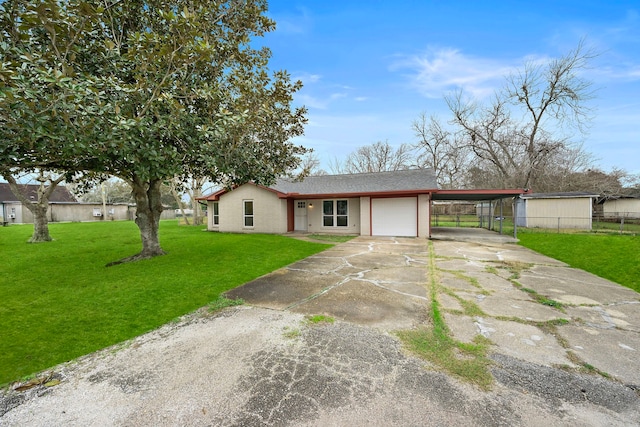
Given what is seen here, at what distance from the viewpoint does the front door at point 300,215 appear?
50.8 ft

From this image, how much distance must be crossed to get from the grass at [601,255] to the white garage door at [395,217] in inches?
174

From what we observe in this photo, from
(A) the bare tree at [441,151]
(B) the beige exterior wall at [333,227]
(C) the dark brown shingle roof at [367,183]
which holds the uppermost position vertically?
(A) the bare tree at [441,151]

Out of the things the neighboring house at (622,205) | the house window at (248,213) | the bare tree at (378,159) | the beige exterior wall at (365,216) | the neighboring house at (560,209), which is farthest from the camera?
the bare tree at (378,159)

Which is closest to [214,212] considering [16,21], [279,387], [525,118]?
[16,21]

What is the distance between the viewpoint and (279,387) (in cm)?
215

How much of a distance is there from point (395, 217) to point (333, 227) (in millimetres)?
3458

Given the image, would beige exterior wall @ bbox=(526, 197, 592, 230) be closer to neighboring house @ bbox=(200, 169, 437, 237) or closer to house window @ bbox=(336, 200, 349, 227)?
neighboring house @ bbox=(200, 169, 437, 237)

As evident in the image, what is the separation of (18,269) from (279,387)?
8.37 metres

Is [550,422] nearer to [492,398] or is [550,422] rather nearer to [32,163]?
[492,398]

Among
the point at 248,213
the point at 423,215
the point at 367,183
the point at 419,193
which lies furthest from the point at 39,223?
the point at 423,215

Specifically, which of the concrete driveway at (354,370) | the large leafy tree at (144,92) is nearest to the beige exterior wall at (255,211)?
the large leafy tree at (144,92)

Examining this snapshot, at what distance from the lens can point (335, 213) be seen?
578 inches

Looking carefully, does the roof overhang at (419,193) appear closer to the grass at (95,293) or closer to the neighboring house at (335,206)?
the neighboring house at (335,206)

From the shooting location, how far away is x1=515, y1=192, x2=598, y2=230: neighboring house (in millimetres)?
15805
